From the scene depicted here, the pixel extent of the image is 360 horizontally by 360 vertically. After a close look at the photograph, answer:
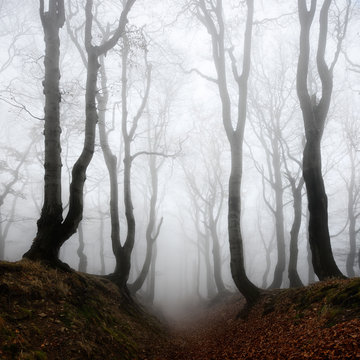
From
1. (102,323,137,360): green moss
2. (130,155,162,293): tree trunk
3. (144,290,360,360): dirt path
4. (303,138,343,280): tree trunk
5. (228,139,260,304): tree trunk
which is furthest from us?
(130,155,162,293): tree trunk

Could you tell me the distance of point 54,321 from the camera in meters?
3.82

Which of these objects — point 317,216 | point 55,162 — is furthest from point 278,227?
point 55,162

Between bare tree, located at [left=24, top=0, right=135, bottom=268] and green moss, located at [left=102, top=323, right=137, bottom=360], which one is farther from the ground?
bare tree, located at [left=24, top=0, right=135, bottom=268]

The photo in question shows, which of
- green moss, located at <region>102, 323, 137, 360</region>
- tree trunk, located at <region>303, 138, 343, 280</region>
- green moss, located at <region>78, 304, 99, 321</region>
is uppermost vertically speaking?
tree trunk, located at <region>303, 138, 343, 280</region>

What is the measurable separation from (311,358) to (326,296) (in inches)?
96.4

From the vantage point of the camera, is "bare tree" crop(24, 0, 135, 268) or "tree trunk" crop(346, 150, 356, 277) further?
"tree trunk" crop(346, 150, 356, 277)

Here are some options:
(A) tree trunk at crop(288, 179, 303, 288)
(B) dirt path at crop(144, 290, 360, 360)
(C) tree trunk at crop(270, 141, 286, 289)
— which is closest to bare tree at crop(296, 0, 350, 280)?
(B) dirt path at crop(144, 290, 360, 360)

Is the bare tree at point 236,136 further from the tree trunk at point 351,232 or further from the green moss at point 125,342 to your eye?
the tree trunk at point 351,232

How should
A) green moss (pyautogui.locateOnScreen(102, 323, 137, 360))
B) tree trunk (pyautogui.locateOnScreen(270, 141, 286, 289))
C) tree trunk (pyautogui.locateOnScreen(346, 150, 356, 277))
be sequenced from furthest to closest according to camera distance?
tree trunk (pyautogui.locateOnScreen(346, 150, 356, 277))
tree trunk (pyautogui.locateOnScreen(270, 141, 286, 289))
green moss (pyautogui.locateOnScreen(102, 323, 137, 360))

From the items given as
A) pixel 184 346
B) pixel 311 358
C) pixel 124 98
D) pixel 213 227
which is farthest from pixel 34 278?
pixel 213 227

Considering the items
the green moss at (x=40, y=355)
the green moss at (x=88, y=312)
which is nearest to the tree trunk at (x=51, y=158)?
the green moss at (x=88, y=312)

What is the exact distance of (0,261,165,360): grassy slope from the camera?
10.3ft

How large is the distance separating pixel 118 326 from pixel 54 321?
2321 mm

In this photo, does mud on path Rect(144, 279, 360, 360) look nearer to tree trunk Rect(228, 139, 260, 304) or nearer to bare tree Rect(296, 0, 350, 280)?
tree trunk Rect(228, 139, 260, 304)
